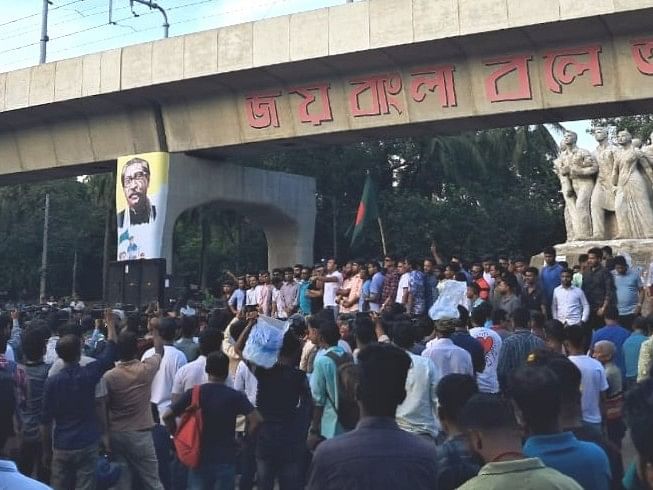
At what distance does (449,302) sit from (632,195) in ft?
22.8

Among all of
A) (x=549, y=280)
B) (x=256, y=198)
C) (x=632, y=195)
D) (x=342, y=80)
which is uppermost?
(x=342, y=80)

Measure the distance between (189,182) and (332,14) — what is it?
5288 millimetres

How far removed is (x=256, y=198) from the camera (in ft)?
63.2

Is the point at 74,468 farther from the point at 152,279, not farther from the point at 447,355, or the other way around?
the point at 152,279

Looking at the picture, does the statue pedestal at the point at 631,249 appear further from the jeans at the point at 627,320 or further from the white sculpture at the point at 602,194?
the jeans at the point at 627,320

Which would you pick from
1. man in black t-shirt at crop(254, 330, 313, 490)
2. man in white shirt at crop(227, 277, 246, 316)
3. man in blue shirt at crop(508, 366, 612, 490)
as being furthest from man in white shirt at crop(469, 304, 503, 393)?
man in white shirt at crop(227, 277, 246, 316)

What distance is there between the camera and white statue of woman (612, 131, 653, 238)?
13508 millimetres

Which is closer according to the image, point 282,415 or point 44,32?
point 282,415

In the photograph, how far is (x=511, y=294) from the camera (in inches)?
406

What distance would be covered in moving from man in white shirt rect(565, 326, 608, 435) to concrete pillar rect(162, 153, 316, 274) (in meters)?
12.6

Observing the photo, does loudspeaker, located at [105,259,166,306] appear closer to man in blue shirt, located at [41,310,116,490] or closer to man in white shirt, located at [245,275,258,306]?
man in white shirt, located at [245,275,258,306]

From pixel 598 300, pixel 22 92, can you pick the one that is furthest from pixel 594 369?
pixel 22 92

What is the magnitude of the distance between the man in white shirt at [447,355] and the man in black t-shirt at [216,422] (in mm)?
1534

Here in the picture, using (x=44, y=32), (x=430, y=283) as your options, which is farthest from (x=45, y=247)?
(x=430, y=283)
